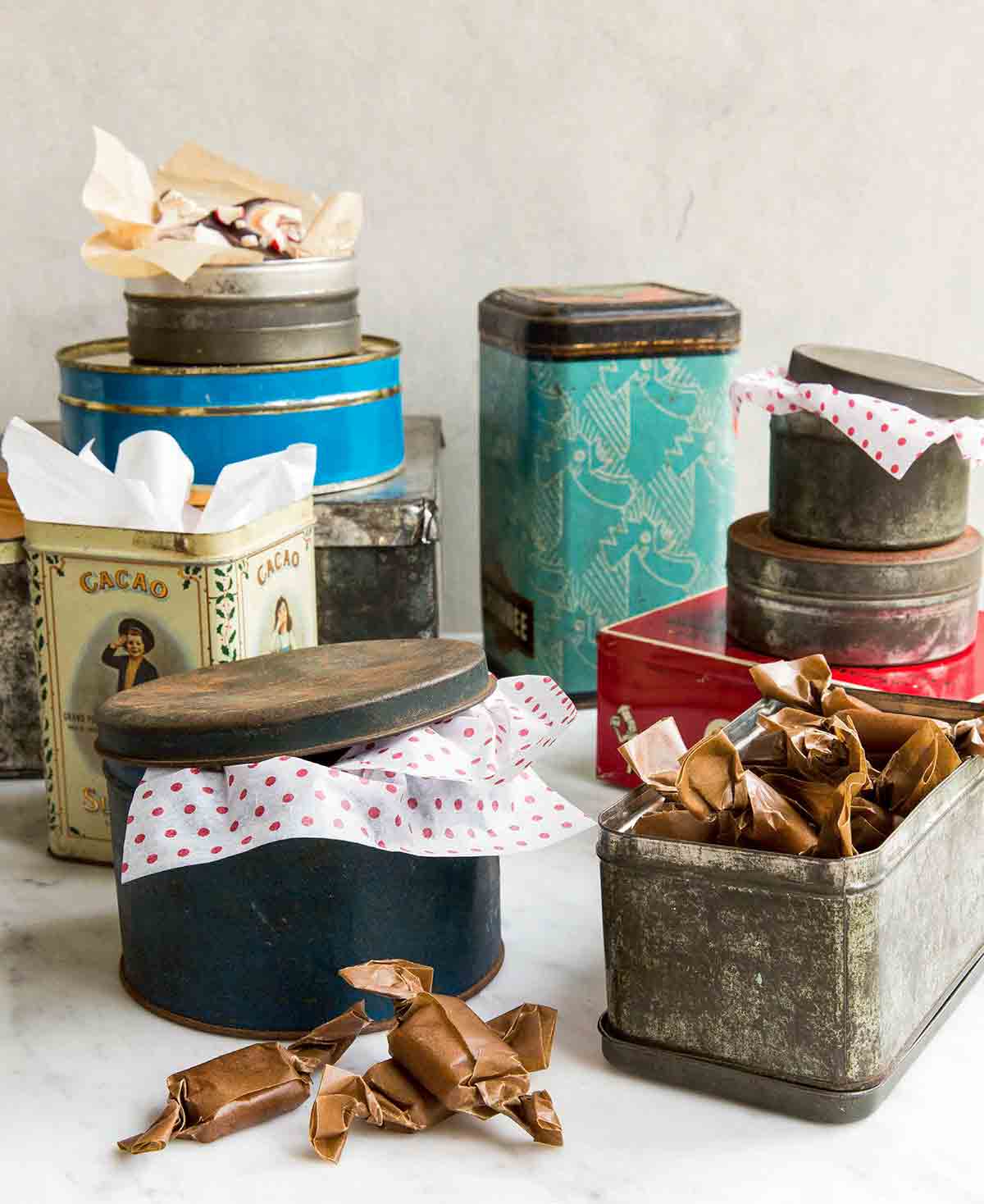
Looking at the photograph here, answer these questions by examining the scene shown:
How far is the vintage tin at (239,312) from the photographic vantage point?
948 millimetres

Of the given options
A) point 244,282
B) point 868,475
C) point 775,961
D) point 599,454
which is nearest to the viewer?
point 775,961

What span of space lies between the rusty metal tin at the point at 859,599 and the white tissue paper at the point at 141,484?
27 cm

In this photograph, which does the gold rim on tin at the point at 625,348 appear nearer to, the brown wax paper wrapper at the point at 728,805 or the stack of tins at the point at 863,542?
the stack of tins at the point at 863,542

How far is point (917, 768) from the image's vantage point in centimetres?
65

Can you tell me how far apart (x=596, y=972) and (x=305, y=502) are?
0.31 metres

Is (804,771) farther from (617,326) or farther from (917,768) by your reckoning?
(617,326)

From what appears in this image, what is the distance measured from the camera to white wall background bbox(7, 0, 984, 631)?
1.22m

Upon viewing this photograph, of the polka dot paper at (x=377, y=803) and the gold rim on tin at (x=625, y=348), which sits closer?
the polka dot paper at (x=377, y=803)

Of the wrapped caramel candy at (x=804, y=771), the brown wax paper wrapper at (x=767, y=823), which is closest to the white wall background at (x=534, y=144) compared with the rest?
the wrapped caramel candy at (x=804, y=771)

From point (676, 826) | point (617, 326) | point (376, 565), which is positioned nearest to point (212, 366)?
point (376, 565)

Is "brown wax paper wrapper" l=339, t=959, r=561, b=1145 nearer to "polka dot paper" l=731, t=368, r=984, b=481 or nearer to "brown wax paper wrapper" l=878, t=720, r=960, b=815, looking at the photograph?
"brown wax paper wrapper" l=878, t=720, r=960, b=815

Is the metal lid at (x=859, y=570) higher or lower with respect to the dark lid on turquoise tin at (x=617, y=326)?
lower

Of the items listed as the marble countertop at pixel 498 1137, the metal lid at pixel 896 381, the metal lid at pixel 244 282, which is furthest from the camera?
the metal lid at pixel 244 282

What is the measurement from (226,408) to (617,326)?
0.88 feet
